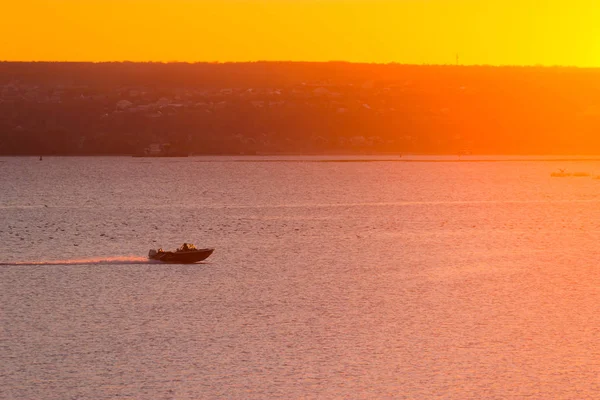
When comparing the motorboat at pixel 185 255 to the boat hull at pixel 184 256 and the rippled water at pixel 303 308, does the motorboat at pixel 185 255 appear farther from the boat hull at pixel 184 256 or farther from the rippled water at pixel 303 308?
the rippled water at pixel 303 308

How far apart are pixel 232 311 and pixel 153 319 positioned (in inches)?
79.1

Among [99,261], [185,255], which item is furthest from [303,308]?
[99,261]

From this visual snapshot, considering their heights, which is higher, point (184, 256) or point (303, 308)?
point (184, 256)

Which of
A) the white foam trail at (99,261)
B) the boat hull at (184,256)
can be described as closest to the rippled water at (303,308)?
the white foam trail at (99,261)

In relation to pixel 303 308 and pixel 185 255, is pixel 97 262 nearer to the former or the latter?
pixel 185 255

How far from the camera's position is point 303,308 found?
24.1 meters

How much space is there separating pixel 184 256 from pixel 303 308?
1061cm

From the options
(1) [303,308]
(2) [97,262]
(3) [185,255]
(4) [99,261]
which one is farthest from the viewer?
(4) [99,261]

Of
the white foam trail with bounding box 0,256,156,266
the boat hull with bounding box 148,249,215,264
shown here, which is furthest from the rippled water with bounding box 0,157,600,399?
the boat hull with bounding box 148,249,215,264

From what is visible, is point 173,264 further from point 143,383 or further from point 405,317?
point 143,383

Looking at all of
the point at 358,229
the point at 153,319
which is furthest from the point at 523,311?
the point at 358,229

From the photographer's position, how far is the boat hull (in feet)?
111

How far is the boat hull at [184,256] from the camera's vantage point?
33.8 meters

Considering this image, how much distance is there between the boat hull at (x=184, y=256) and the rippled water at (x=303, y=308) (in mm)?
441
